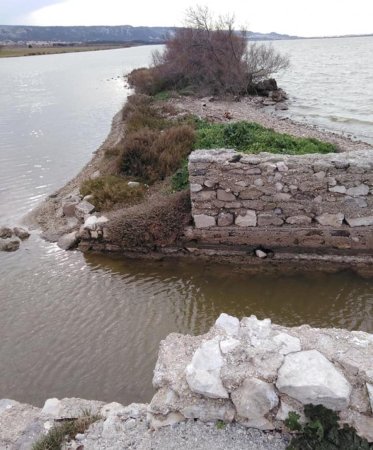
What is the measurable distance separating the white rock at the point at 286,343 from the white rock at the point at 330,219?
181 inches

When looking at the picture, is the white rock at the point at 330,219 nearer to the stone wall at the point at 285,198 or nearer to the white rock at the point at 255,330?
the stone wall at the point at 285,198

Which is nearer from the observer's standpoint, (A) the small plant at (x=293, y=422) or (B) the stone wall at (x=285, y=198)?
(A) the small plant at (x=293, y=422)

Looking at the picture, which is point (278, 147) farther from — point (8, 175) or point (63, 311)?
point (8, 175)

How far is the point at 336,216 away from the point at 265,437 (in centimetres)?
546

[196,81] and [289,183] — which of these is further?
[196,81]

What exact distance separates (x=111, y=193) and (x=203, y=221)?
2996 millimetres

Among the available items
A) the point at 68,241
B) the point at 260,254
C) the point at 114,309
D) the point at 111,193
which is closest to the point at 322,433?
the point at 114,309

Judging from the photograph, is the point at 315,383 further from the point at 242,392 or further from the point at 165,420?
the point at 165,420

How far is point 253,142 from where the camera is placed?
12195mm

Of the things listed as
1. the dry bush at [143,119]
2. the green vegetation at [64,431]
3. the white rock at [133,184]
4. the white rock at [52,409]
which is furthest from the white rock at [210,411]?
the dry bush at [143,119]

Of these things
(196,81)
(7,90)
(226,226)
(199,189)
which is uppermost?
(199,189)

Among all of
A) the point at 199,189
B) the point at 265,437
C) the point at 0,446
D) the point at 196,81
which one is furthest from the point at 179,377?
the point at 196,81

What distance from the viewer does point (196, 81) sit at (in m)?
29.7

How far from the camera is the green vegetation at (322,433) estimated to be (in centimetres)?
347
